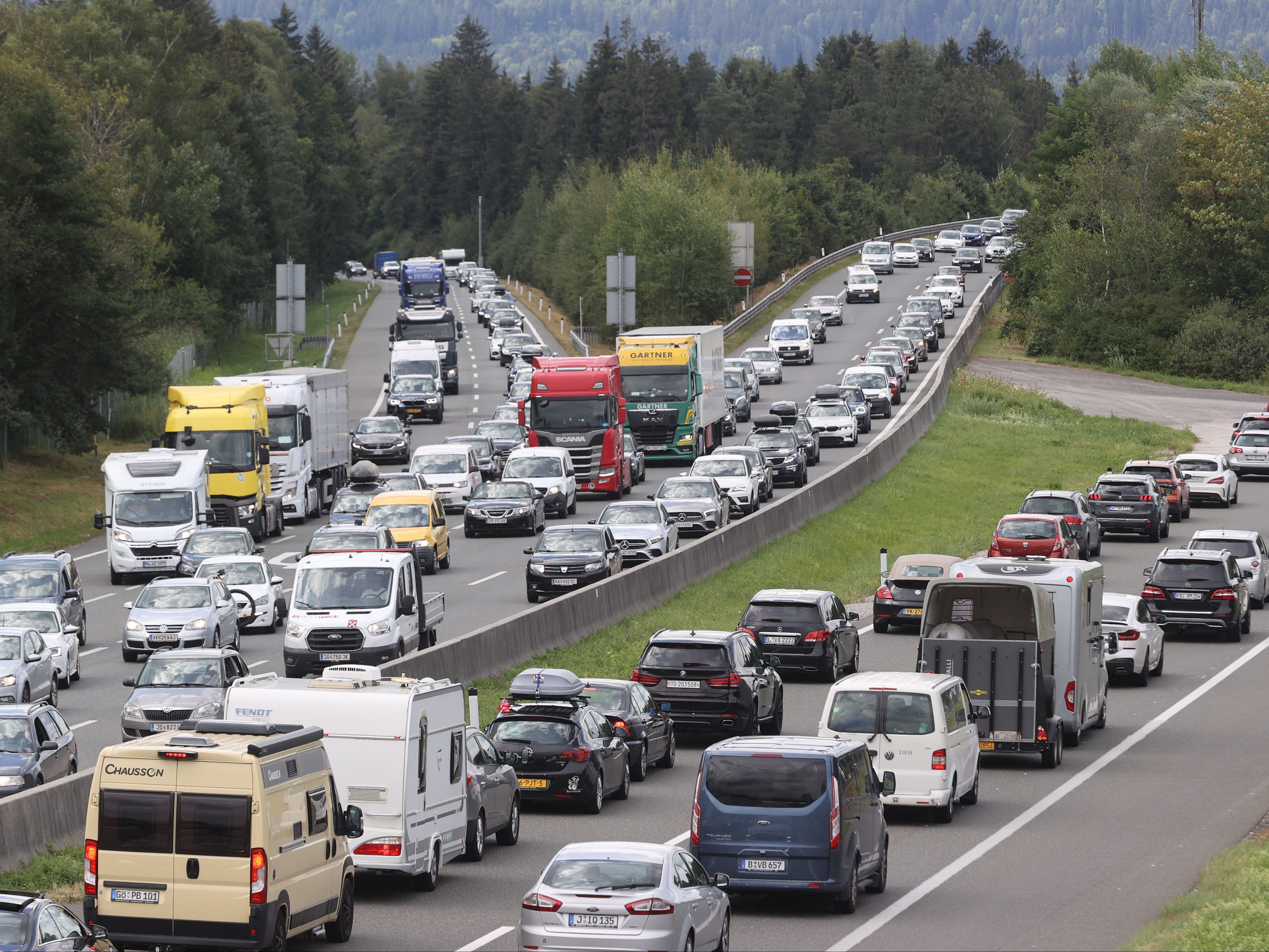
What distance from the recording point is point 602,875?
45.3 feet

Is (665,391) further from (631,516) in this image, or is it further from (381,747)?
(381,747)

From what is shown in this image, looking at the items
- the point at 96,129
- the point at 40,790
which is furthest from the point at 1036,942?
the point at 96,129

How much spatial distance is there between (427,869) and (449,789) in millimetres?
878

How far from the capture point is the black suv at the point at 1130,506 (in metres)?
47.8

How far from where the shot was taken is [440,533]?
133 ft

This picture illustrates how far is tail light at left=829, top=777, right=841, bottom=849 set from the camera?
1636cm

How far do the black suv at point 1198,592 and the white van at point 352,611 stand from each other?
15543 mm

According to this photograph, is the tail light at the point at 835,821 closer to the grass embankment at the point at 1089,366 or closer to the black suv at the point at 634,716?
the black suv at the point at 634,716

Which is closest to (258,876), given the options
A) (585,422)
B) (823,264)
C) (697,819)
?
(697,819)

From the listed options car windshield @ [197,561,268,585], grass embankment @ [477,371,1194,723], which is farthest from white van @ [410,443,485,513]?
car windshield @ [197,561,268,585]

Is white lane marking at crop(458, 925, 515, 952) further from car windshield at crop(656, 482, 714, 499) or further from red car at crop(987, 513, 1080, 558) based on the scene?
car windshield at crop(656, 482, 714, 499)

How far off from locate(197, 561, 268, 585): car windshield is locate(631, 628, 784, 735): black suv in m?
11.4

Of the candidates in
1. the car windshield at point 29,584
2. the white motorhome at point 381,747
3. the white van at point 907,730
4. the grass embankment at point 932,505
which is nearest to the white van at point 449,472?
the grass embankment at point 932,505

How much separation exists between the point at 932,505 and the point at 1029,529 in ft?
38.5
